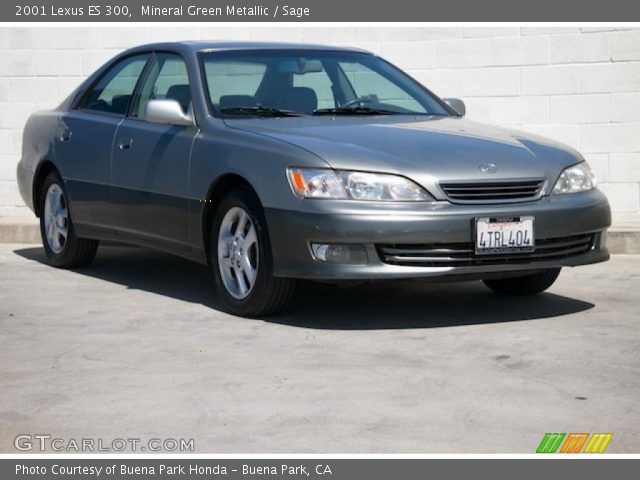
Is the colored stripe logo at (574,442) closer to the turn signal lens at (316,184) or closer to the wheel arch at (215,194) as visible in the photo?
the turn signal lens at (316,184)

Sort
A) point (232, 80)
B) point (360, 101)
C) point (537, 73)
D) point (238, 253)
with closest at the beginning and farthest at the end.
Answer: point (238, 253) < point (232, 80) < point (360, 101) < point (537, 73)

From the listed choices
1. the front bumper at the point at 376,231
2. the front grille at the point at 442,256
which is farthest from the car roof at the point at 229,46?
the front grille at the point at 442,256

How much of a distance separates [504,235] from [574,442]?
7.66 feet

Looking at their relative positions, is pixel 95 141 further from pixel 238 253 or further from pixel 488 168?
pixel 488 168

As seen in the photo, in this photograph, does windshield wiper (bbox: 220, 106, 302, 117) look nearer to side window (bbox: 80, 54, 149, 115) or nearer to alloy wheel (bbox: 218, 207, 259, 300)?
alloy wheel (bbox: 218, 207, 259, 300)

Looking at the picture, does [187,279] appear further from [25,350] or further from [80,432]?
[80,432]

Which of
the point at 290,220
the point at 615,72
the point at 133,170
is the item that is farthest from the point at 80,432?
the point at 615,72

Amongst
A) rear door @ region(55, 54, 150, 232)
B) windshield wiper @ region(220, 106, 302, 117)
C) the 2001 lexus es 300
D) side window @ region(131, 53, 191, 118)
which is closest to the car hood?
the 2001 lexus es 300

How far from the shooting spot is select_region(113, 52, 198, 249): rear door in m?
8.19

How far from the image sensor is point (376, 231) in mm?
7086

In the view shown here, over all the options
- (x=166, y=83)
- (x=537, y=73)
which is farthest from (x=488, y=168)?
(x=537, y=73)

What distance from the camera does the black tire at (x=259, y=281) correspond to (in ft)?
24.3

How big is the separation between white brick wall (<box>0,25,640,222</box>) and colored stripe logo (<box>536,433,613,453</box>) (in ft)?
20.7

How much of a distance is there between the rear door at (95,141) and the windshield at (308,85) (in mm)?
868
